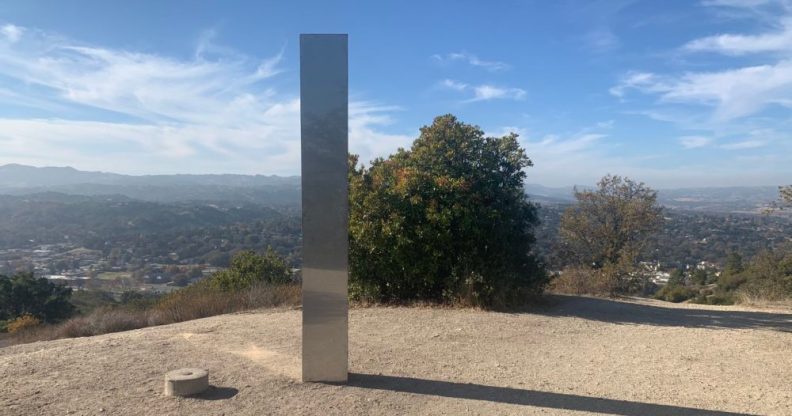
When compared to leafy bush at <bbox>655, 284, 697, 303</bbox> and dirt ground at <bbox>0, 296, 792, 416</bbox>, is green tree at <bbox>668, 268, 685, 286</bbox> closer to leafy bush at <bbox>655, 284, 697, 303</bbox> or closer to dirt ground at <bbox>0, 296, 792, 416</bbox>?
leafy bush at <bbox>655, 284, 697, 303</bbox>

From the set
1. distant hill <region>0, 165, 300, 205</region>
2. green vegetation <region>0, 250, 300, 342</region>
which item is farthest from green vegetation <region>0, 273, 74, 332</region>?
distant hill <region>0, 165, 300, 205</region>

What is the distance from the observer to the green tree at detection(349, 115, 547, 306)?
938cm

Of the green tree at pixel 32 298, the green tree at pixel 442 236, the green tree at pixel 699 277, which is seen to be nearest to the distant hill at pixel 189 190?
the green tree at pixel 699 277

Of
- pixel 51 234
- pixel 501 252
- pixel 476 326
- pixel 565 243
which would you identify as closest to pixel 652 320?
pixel 501 252

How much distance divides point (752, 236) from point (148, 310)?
77.4 ft

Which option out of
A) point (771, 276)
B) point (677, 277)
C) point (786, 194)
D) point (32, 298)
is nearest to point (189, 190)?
point (32, 298)

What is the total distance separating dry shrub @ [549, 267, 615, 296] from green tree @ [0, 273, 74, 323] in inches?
538

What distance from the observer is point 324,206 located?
509 cm

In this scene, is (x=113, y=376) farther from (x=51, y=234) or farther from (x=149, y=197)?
(x=149, y=197)

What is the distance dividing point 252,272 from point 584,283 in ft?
28.6

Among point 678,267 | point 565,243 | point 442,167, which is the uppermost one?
point 442,167

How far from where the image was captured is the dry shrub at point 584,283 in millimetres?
13953

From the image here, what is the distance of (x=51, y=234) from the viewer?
3142cm

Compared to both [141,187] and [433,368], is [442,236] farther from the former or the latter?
[141,187]
